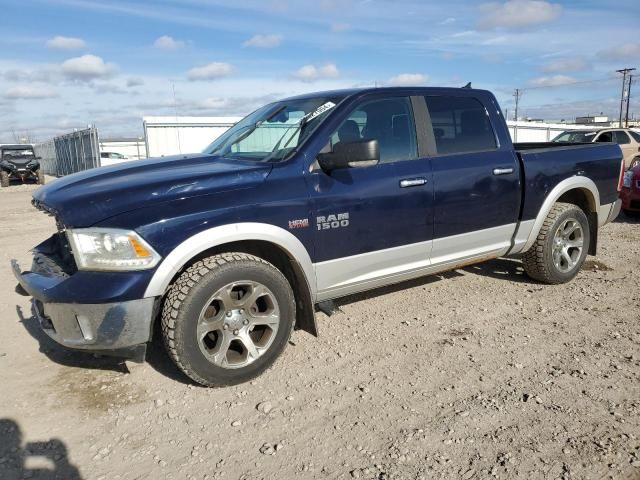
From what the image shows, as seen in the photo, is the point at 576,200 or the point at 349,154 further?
the point at 576,200

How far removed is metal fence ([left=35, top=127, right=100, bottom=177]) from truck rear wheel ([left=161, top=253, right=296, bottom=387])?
73.5 feet

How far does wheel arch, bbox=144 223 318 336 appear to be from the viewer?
2926 mm

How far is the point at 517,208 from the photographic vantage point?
4.57m

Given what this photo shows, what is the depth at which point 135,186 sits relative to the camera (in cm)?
304

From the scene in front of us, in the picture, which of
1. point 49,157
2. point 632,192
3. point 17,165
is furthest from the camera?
point 49,157

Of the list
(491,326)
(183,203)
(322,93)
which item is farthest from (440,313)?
(183,203)

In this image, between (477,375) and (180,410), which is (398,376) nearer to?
(477,375)

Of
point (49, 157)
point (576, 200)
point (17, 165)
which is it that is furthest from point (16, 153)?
point (576, 200)

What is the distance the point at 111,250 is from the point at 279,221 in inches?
41.0

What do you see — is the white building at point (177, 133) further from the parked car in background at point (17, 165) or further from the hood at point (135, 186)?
the hood at point (135, 186)

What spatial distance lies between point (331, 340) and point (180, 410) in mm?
1358

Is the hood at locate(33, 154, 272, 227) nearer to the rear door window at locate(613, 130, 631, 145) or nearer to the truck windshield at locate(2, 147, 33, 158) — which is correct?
the rear door window at locate(613, 130, 631, 145)

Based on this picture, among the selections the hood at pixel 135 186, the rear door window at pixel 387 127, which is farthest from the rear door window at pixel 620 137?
the hood at pixel 135 186

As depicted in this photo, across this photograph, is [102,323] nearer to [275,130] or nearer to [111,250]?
[111,250]
